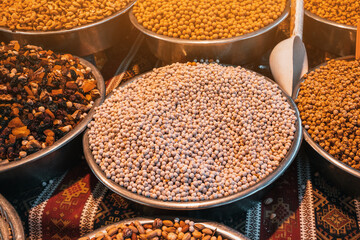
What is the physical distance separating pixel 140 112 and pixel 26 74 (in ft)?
2.11

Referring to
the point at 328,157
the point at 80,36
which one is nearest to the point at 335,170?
the point at 328,157

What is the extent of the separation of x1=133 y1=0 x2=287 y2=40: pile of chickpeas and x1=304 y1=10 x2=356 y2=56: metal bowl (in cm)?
22

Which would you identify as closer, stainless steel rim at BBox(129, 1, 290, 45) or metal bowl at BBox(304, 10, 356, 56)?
stainless steel rim at BBox(129, 1, 290, 45)

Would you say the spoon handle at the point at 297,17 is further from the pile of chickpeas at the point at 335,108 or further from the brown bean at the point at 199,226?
the brown bean at the point at 199,226

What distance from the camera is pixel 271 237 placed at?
1.35 m

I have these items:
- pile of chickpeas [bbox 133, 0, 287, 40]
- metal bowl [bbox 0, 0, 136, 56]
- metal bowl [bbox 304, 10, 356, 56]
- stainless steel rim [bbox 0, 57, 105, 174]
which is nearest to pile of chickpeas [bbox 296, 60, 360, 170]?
metal bowl [bbox 304, 10, 356, 56]

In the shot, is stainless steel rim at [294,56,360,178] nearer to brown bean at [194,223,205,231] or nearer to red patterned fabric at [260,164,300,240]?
red patterned fabric at [260,164,300,240]

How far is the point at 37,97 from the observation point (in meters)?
1.52

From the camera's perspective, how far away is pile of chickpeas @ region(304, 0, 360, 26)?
1879 mm

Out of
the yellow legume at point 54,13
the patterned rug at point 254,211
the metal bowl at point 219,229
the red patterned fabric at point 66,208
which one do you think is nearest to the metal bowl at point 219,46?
the yellow legume at point 54,13

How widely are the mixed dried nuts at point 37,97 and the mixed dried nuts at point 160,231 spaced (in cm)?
52

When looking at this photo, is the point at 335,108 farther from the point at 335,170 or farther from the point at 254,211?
the point at 254,211

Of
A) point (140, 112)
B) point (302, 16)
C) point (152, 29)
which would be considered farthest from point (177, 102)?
point (302, 16)

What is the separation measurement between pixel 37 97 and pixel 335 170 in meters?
1.38
